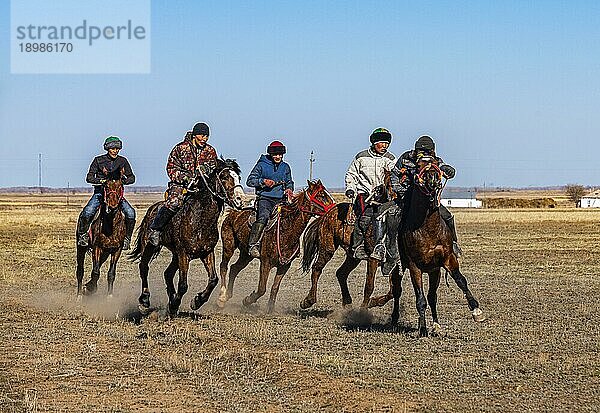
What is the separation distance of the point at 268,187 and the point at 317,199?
0.88 meters

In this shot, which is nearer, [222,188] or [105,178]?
[222,188]

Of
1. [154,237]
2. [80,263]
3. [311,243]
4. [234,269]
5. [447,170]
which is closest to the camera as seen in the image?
[447,170]

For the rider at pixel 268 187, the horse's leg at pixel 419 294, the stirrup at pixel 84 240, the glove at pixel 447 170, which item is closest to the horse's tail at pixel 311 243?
the rider at pixel 268 187

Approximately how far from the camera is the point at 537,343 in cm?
1195

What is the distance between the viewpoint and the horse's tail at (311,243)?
49.6 feet

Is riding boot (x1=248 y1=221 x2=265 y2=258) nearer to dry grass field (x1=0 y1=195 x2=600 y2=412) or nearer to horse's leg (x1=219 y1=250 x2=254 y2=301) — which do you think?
horse's leg (x1=219 y1=250 x2=254 y2=301)

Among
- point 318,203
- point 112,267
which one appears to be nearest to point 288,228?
point 318,203

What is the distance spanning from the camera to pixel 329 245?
14883 mm

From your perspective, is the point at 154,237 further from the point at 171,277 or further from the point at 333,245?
the point at 333,245

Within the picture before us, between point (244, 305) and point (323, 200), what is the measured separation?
236 centimetres

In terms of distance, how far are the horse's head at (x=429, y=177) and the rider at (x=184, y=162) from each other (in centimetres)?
318

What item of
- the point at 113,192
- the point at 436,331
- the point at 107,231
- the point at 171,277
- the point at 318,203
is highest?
the point at 113,192

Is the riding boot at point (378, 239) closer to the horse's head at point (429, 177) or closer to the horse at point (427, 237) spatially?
the horse at point (427, 237)

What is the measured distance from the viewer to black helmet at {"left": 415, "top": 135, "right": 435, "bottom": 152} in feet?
40.2
